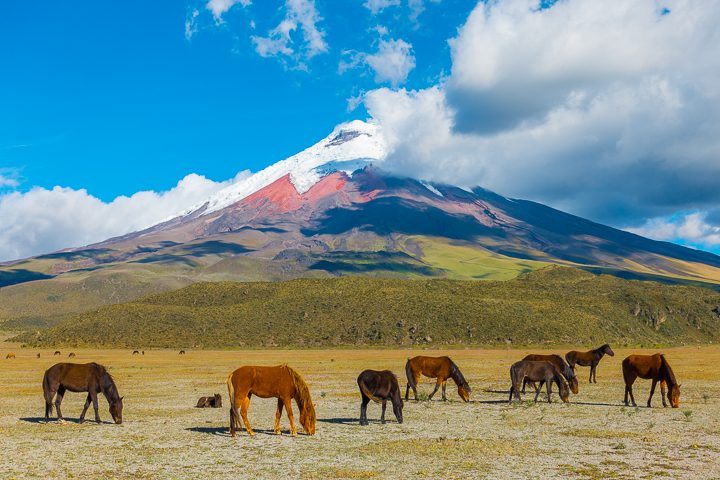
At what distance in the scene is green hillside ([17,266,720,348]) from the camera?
111062 millimetres

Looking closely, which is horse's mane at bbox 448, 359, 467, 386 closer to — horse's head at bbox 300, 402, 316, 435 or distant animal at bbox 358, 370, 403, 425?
distant animal at bbox 358, 370, 403, 425

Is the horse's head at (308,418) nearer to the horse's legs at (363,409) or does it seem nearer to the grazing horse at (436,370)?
the horse's legs at (363,409)

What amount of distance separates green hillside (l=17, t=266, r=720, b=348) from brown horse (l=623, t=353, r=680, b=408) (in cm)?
7825

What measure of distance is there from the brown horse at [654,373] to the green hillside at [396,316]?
78.3 m

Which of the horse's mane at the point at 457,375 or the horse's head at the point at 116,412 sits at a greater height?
the horse's mane at the point at 457,375

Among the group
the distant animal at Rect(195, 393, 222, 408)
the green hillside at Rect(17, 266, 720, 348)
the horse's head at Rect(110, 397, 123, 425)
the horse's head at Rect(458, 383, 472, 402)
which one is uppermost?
the green hillside at Rect(17, 266, 720, 348)

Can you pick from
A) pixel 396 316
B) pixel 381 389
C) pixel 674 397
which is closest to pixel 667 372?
pixel 674 397

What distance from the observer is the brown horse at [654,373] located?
91.1 feet

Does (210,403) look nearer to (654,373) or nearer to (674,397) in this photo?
(654,373)

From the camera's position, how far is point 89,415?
27.2m

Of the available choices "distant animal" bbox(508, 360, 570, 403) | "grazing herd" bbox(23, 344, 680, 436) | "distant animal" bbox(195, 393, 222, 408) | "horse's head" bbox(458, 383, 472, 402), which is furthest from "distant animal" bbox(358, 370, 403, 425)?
"distant animal" bbox(195, 393, 222, 408)

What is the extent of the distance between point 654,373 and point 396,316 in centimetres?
8992

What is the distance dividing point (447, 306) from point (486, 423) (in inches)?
3892

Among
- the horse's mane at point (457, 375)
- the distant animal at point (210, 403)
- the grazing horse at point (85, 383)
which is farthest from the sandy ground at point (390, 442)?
the horse's mane at point (457, 375)
